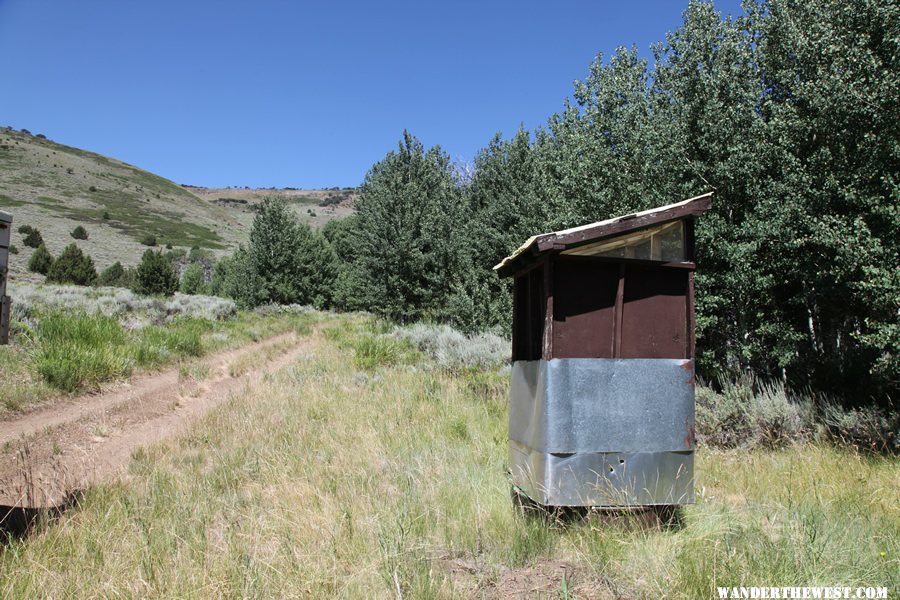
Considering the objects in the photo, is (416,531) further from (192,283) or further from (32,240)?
(32,240)

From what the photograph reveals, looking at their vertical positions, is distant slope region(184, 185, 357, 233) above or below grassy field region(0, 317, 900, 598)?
above

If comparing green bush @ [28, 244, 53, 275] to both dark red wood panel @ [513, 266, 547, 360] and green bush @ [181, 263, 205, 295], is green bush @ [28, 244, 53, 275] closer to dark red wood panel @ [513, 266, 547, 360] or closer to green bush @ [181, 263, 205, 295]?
green bush @ [181, 263, 205, 295]

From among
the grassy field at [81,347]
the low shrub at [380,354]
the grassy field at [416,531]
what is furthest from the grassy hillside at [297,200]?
the grassy field at [416,531]

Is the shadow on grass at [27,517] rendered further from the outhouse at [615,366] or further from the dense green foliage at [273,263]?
the dense green foliage at [273,263]

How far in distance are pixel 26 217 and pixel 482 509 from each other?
68504 millimetres

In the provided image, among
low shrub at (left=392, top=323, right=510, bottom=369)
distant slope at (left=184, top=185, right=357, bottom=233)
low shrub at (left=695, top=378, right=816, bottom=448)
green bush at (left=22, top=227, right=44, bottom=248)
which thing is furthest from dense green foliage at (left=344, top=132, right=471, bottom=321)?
distant slope at (left=184, top=185, right=357, bottom=233)

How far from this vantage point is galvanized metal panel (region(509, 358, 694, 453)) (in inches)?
141

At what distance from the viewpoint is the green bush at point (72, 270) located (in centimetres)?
3209

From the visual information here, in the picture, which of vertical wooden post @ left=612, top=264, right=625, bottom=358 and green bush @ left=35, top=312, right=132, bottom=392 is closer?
vertical wooden post @ left=612, top=264, right=625, bottom=358

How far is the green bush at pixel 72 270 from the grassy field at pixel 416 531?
106 ft

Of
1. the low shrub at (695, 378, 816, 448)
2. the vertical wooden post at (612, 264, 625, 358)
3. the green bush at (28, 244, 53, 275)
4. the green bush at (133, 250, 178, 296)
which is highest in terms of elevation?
the green bush at (28, 244, 53, 275)

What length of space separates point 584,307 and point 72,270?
3794 centimetres

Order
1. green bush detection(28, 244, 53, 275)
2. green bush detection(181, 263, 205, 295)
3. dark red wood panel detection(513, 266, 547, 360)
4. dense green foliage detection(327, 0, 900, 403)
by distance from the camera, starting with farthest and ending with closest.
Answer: green bush detection(181, 263, 205, 295), green bush detection(28, 244, 53, 275), dense green foliage detection(327, 0, 900, 403), dark red wood panel detection(513, 266, 547, 360)

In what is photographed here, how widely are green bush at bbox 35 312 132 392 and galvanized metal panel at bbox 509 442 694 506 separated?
8254 millimetres
